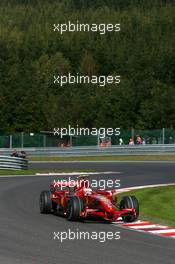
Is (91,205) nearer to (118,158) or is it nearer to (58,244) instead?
(58,244)

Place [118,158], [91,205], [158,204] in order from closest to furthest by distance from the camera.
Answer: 1. [91,205]
2. [158,204]
3. [118,158]

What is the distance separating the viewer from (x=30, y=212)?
1895cm

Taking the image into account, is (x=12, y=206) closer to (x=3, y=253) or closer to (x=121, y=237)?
(x=121, y=237)

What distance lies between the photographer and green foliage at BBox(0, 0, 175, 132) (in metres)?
77.1

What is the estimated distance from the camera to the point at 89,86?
81312mm

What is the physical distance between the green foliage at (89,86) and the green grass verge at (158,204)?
46.8m

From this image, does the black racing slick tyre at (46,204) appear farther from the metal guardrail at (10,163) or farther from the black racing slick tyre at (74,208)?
the metal guardrail at (10,163)

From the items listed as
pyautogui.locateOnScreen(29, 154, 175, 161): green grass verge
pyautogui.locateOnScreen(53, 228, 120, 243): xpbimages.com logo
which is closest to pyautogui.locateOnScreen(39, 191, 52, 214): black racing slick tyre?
pyautogui.locateOnScreen(53, 228, 120, 243): xpbimages.com logo

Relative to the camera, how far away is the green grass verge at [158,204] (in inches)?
728

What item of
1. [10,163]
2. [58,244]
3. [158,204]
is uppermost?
[10,163]

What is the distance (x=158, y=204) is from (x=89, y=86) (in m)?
60.1

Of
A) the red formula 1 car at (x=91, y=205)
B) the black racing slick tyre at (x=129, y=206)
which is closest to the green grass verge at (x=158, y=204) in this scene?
the black racing slick tyre at (x=129, y=206)

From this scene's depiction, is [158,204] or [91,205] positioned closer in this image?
[91,205]

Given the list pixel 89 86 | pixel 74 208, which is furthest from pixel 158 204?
pixel 89 86
